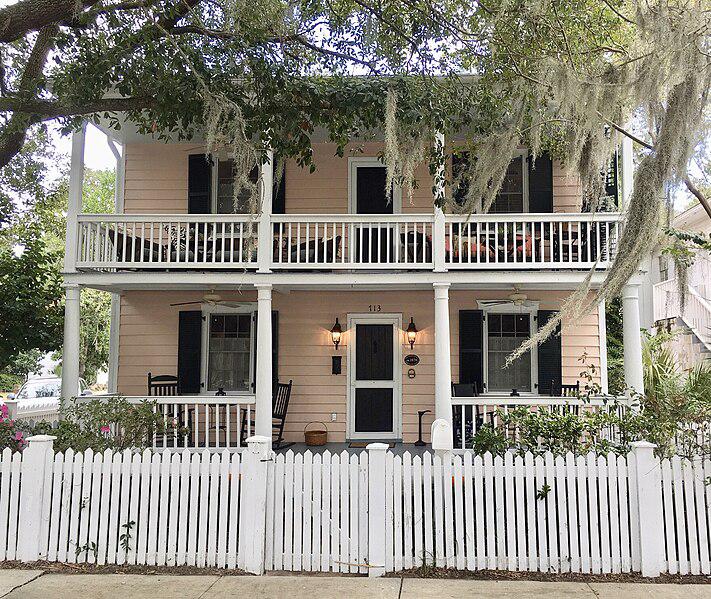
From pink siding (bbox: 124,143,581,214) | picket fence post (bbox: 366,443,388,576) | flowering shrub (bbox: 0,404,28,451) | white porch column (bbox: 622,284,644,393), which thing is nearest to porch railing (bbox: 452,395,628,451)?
white porch column (bbox: 622,284,644,393)

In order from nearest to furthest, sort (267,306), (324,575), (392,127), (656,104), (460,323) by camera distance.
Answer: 1. (324,575)
2. (656,104)
3. (392,127)
4. (267,306)
5. (460,323)


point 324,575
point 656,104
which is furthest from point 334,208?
point 324,575

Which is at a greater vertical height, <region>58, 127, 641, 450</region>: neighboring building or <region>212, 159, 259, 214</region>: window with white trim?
<region>212, 159, 259, 214</region>: window with white trim

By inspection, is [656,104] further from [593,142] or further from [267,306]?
[267,306]

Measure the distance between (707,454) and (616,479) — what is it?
880 mm

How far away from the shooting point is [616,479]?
5055 mm

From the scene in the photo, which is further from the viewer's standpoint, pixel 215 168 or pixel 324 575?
pixel 215 168

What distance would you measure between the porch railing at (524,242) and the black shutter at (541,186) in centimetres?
93

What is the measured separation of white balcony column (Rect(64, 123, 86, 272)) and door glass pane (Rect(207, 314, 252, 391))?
2.70 m

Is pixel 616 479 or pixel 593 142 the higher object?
pixel 593 142

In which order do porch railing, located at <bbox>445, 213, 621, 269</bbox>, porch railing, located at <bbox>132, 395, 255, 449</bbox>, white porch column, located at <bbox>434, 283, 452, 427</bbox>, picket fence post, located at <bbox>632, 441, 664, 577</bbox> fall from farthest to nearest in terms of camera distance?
porch railing, located at <bbox>445, 213, 621, 269</bbox>, white porch column, located at <bbox>434, 283, 452, 427</bbox>, porch railing, located at <bbox>132, 395, 255, 449</bbox>, picket fence post, located at <bbox>632, 441, 664, 577</bbox>

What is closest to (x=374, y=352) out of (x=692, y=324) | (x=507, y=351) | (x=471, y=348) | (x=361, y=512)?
(x=471, y=348)

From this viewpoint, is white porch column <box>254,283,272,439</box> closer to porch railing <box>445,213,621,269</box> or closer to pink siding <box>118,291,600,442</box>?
pink siding <box>118,291,600,442</box>

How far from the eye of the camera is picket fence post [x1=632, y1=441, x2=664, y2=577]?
16.1 feet
